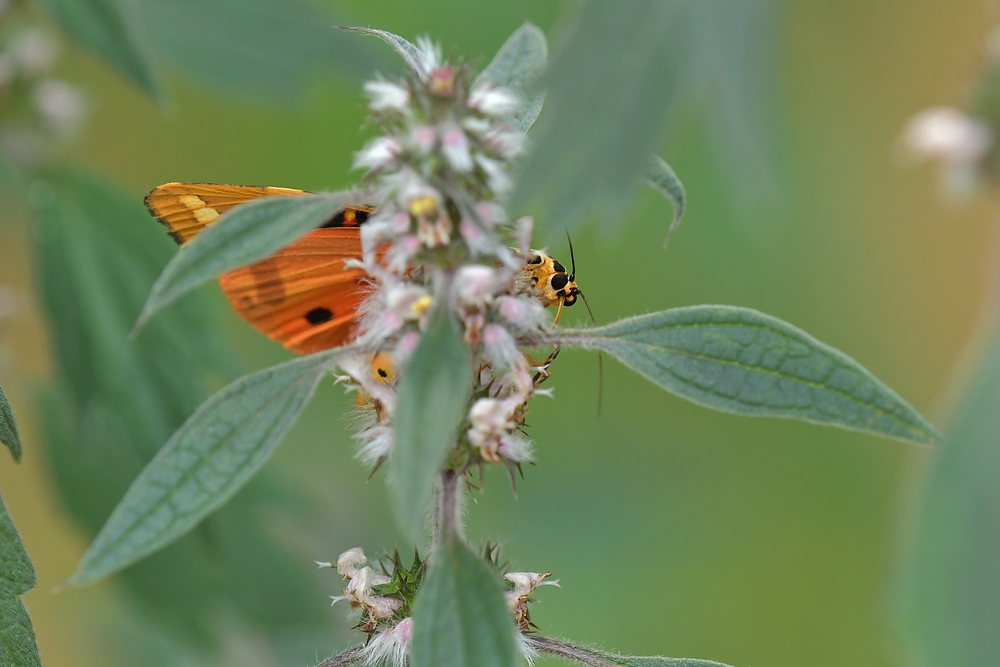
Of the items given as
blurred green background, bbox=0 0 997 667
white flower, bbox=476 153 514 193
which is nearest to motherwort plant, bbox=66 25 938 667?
white flower, bbox=476 153 514 193

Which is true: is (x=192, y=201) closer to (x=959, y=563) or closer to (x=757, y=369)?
(x=757, y=369)

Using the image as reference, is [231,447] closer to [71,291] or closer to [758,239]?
[71,291]

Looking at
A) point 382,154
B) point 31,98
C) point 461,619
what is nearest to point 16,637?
point 461,619

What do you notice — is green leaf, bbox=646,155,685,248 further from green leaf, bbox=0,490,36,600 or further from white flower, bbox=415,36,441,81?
green leaf, bbox=0,490,36,600

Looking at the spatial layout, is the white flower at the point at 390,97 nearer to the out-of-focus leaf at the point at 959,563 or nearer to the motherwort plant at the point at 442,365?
the motherwort plant at the point at 442,365

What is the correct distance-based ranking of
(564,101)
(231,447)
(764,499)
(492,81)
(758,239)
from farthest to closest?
(758,239)
(764,499)
(492,81)
(231,447)
(564,101)

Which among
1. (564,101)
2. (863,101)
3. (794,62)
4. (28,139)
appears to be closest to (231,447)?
(564,101)
